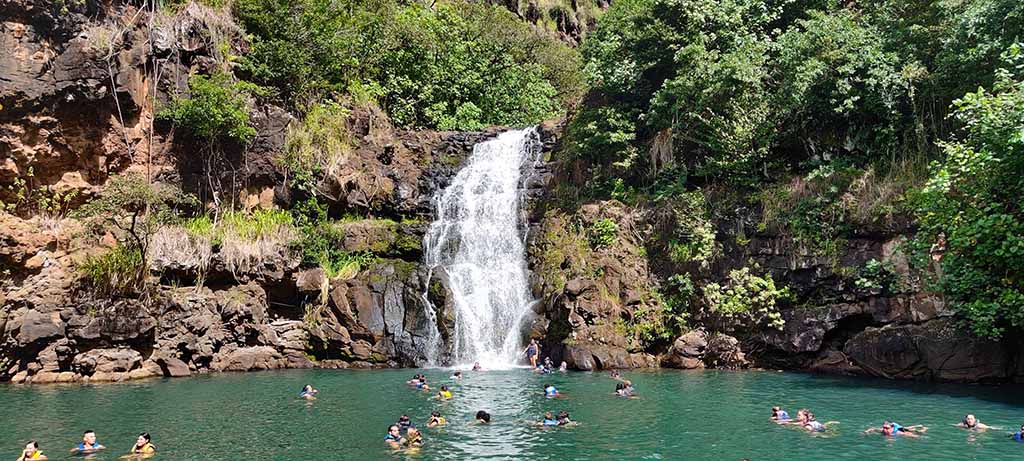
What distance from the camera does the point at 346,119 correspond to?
31.7 meters

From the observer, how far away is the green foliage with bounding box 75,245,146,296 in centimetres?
2220

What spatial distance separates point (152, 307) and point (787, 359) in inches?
801

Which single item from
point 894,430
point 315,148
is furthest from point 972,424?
point 315,148

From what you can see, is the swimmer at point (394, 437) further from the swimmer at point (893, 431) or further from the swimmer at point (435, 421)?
the swimmer at point (893, 431)

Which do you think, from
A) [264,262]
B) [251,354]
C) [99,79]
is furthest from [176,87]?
[251,354]

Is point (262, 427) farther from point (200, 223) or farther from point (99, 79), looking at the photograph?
point (99, 79)

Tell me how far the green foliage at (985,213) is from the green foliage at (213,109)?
74.0 feet

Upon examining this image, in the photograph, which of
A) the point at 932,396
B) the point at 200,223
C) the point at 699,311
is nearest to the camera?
the point at 932,396

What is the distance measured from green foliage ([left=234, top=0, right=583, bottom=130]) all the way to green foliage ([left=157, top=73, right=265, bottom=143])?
9.92 feet

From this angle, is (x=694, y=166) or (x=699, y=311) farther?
(x=694, y=166)

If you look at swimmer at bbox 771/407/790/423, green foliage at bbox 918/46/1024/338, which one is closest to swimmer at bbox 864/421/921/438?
swimmer at bbox 771/407/790/423

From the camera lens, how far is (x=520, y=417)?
15836 mm

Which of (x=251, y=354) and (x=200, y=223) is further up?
(x=200, y=223)

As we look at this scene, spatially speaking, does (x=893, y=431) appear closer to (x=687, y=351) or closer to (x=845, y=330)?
(x=845, y=330)
